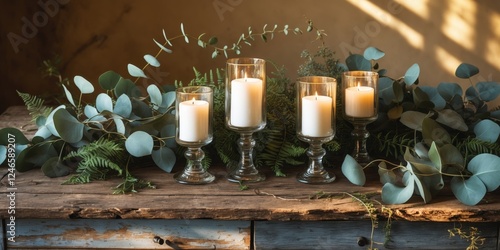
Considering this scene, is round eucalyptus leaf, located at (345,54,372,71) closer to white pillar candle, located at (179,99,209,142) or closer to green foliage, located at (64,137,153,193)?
white pillar candle, located at (179,99,209,142)

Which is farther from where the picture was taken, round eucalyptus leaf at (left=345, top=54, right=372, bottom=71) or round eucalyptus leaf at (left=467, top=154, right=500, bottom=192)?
round eucalyptus leaf at (left=345, top=54, right=372, bottom=71)

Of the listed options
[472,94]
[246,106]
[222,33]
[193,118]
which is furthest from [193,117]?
[222,33]

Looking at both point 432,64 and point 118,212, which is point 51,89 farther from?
point 118,212

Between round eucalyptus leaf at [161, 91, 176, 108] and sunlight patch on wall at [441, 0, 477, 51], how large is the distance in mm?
1946

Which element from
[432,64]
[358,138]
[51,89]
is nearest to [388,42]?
[432,64]

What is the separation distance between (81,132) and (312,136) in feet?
1.50

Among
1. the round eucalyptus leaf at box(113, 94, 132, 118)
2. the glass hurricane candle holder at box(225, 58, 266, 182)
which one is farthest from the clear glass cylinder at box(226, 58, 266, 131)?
the round eucalyptus leaf at box(113, 94, 132, 118)

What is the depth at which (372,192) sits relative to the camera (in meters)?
1.27

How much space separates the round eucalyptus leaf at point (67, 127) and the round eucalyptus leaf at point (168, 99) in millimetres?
174

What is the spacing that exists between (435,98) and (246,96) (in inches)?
16.8

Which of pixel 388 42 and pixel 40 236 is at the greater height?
pixel 388 42

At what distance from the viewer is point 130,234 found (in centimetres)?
123

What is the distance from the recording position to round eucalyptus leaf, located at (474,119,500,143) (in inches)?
52.6

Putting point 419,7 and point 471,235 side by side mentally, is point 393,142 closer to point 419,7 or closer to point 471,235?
point 471,235
